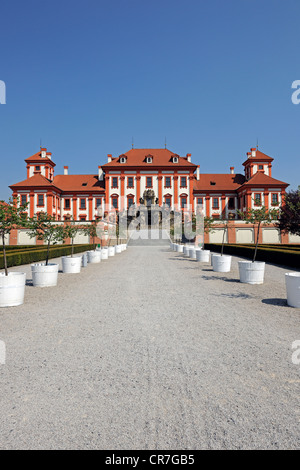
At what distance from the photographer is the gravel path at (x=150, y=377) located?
2.46 meters

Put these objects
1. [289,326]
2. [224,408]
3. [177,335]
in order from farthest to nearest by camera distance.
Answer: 1. [289,326]
2. [177,335]
3. [224,408]

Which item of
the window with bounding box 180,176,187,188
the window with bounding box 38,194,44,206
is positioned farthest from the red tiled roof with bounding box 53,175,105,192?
the window with bounding box 180,176,187,188

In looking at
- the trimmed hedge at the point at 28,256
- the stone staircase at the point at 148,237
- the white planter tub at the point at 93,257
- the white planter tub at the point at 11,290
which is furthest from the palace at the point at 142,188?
the white planter tub at the point at 11,290

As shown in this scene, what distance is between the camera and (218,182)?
2384 inches

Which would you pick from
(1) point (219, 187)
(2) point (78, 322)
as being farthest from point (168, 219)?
(2) point (78, 322)

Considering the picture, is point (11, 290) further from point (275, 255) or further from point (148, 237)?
point (148, 237)

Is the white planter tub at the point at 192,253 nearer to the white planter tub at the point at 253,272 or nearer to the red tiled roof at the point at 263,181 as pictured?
the white planter tub at the point at 253,272

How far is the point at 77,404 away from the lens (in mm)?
2885

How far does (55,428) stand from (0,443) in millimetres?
→ 412

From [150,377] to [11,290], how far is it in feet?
15.1

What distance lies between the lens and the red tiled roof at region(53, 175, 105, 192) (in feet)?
192

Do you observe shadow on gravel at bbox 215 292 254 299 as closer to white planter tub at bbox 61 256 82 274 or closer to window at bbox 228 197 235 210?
white planter tub at bbox 61 256 82 274

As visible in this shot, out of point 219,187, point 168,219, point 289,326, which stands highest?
point 219,187
